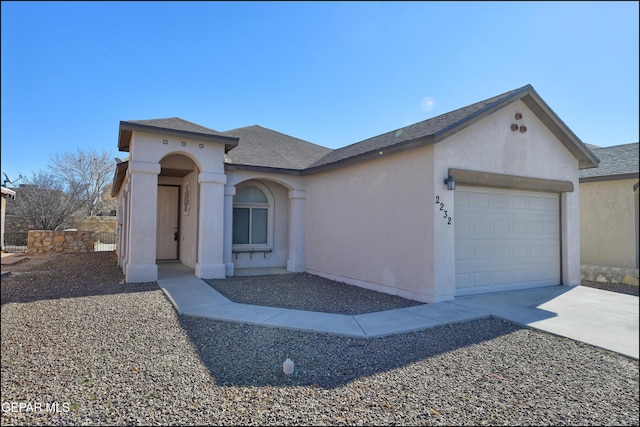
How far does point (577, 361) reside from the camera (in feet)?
12.9

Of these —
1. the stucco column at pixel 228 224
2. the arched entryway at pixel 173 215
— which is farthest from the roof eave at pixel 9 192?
the arched entryway at pixel 173 215

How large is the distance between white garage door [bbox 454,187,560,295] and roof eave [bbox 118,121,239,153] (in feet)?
18.4

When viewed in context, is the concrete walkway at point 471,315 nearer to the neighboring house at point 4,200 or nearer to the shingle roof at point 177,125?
the shingle roof at point 177,125

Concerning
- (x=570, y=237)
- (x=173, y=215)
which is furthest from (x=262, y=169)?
(x=570, y=237)

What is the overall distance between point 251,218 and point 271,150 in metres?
2.76

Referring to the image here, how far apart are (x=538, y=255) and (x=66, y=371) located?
8.88 m

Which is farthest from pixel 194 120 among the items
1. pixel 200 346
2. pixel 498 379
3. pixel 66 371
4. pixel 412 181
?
pixel 498 379

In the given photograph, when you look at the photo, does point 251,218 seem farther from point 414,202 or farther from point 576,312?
point 576,312

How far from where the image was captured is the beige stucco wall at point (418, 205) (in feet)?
21.5

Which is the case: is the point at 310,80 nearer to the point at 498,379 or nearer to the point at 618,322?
the point at 498,379

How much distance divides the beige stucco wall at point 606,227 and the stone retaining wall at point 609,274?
0.39 ft

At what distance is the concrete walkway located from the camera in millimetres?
4633

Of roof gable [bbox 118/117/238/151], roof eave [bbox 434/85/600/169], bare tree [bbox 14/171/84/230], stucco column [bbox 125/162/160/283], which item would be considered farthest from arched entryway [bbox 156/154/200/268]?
bare tree [bbox 14/171/84/230]

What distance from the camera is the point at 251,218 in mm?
10805
